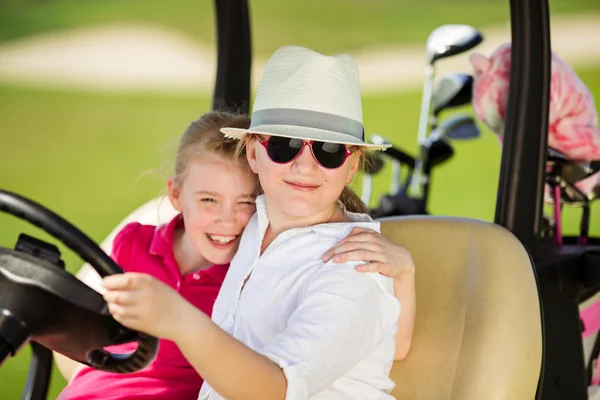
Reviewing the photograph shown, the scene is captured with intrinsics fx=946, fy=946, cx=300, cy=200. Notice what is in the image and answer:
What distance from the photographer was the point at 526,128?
1.96 meters

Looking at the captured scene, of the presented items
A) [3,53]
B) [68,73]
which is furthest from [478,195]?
[3,53]

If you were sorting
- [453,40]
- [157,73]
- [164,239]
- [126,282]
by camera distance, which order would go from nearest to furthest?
[126,282] < [164,239] < [453,40] < [157,73]

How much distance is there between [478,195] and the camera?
27.6 ft

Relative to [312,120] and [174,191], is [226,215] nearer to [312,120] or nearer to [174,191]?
[174,191]

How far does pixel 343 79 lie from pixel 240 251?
1.28 feet

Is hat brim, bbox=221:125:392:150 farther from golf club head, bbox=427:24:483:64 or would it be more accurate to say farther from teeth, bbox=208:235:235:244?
golf club head, bbox=427:24:483:64

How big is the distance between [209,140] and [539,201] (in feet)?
2.28

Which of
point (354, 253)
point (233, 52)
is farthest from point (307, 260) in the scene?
point (233, 52)

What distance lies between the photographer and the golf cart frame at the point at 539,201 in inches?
76.7

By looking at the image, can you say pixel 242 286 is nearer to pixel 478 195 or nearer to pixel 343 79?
pixel 343 79

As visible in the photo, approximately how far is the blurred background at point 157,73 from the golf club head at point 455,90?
4375 mm

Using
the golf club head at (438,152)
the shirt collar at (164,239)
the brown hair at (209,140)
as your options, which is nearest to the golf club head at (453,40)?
the golf club head at (438,152)

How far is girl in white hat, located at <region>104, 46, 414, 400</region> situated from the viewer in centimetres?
142

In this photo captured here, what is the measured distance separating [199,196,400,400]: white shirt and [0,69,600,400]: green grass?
18.3 ft
